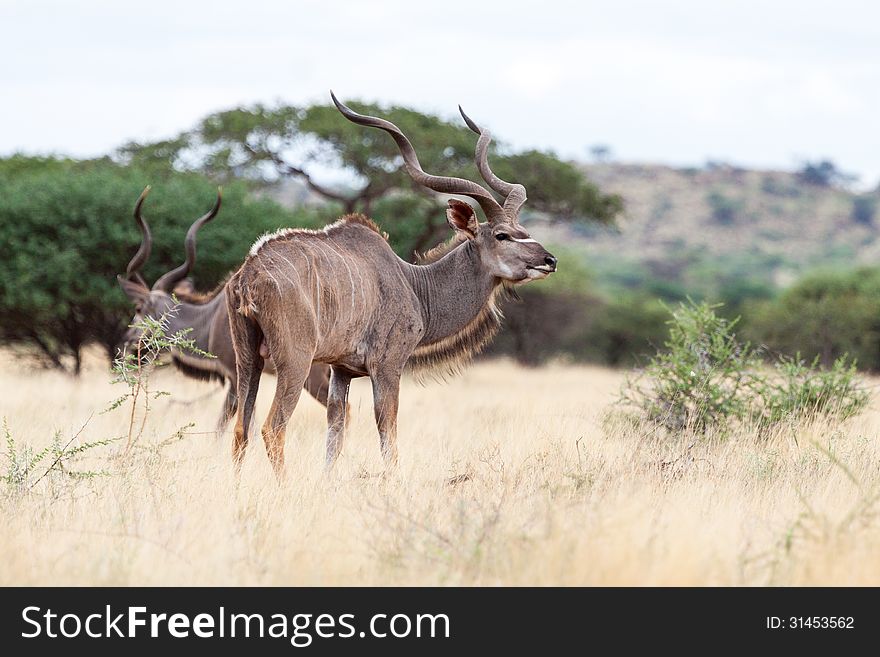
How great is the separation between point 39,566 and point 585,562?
2111mm

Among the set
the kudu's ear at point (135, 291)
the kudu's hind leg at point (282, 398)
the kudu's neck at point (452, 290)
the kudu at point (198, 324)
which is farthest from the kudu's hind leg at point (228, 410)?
the kudu's hind leg at point (282, 398)

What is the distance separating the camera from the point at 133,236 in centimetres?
1494

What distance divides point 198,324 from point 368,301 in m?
3.38

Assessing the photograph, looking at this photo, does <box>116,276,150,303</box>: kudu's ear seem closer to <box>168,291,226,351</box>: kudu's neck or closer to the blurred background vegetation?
<box>168,291,226,351</box>: kudu's neck

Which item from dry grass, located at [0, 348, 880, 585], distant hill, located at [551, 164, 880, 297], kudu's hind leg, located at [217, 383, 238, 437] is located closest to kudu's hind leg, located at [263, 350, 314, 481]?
dry grass, located at [0, 348, 880, 585]

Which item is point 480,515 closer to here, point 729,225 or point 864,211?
point 729,225

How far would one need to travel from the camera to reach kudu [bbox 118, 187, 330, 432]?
899 centimetres

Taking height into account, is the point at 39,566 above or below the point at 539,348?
below

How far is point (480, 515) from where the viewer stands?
519 cm

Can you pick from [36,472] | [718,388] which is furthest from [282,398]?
[718,388]

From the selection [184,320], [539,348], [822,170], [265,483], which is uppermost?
[822,170]

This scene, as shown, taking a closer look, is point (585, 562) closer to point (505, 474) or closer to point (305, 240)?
point (505, 474)

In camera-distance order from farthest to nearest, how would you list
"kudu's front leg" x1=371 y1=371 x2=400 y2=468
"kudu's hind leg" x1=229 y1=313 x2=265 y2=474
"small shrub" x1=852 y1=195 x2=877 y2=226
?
"small shrub" x1=852 y1=195 x2=877 y2=226, "kudu's front leg" x1=371 y1=371 x2=400 y2=468, "kudu's hind leg" x1=229 y1=313 x2=265 y2=474

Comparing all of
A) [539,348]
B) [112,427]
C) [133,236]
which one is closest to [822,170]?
[539,348]
